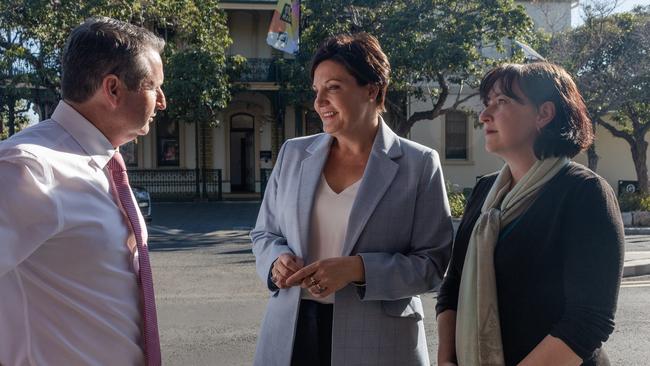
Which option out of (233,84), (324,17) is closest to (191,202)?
(233,84)

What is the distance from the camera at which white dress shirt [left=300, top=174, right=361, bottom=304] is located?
2504 mm

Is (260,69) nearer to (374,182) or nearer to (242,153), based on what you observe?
(242,153)

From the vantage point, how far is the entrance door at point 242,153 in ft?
88.2

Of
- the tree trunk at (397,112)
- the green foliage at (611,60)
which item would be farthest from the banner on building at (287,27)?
the green foliage at (611,60)

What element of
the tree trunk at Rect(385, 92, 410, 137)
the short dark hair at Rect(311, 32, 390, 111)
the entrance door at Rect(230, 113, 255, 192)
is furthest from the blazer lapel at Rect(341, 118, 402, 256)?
the entrance door at Rect(230, 113, 255, 192)

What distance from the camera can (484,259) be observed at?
2.18m

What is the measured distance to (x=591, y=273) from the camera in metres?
1.99

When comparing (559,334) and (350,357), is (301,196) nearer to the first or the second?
(350,357)

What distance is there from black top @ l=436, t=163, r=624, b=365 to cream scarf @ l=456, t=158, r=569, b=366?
0.03 m

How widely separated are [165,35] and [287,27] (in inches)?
218

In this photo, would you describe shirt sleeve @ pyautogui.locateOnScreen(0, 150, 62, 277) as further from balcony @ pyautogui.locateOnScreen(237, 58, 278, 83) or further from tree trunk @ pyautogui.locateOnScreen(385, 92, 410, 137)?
balcony @ pyautogui.locateOnScreen(237, 58, 278, 83)

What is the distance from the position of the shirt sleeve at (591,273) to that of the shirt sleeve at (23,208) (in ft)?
4.85

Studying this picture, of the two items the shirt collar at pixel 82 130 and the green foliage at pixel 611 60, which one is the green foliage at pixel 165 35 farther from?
the shirt collar at pixel 82 130

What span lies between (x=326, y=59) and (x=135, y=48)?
2.56ft
